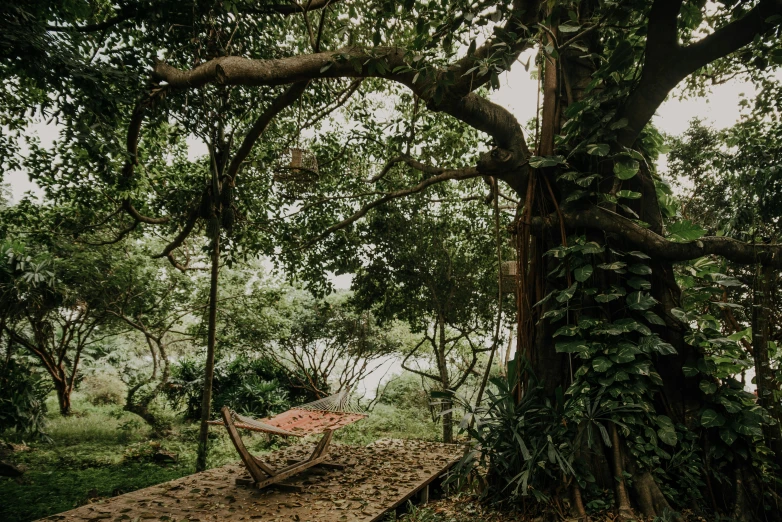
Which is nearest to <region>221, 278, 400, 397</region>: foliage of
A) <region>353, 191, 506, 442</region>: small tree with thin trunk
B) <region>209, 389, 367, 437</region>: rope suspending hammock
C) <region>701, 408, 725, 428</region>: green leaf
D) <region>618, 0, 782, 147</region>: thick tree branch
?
<region>353, 191, 506, 442</region>: small tree with thin trunk

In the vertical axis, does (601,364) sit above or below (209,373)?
above

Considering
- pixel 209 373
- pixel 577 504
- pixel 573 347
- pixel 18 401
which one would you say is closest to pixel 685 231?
pixel 573 347

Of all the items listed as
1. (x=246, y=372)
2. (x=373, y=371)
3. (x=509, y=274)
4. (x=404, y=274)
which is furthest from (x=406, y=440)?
(x=246, y=372)

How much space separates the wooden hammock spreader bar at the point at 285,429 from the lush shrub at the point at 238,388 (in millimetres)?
3903

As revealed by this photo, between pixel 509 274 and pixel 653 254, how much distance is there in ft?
3.79

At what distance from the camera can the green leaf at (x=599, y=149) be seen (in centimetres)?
311

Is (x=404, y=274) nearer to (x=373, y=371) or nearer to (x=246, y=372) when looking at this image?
(x=373, y=371)

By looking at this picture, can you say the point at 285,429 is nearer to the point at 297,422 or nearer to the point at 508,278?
the point at 297,422

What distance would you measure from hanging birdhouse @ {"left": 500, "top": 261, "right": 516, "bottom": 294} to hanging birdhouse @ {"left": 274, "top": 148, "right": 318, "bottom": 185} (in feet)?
6.38

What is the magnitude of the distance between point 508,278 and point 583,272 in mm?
967

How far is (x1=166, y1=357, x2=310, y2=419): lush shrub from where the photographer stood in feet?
29.2

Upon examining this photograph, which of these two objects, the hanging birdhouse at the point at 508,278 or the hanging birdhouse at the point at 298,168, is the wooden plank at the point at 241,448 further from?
the hanging birdhouse at the point at 508,278

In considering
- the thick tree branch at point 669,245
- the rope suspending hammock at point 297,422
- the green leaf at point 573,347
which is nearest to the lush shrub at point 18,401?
the rope suspending hammock at point 297,422

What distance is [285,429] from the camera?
14.3ft
